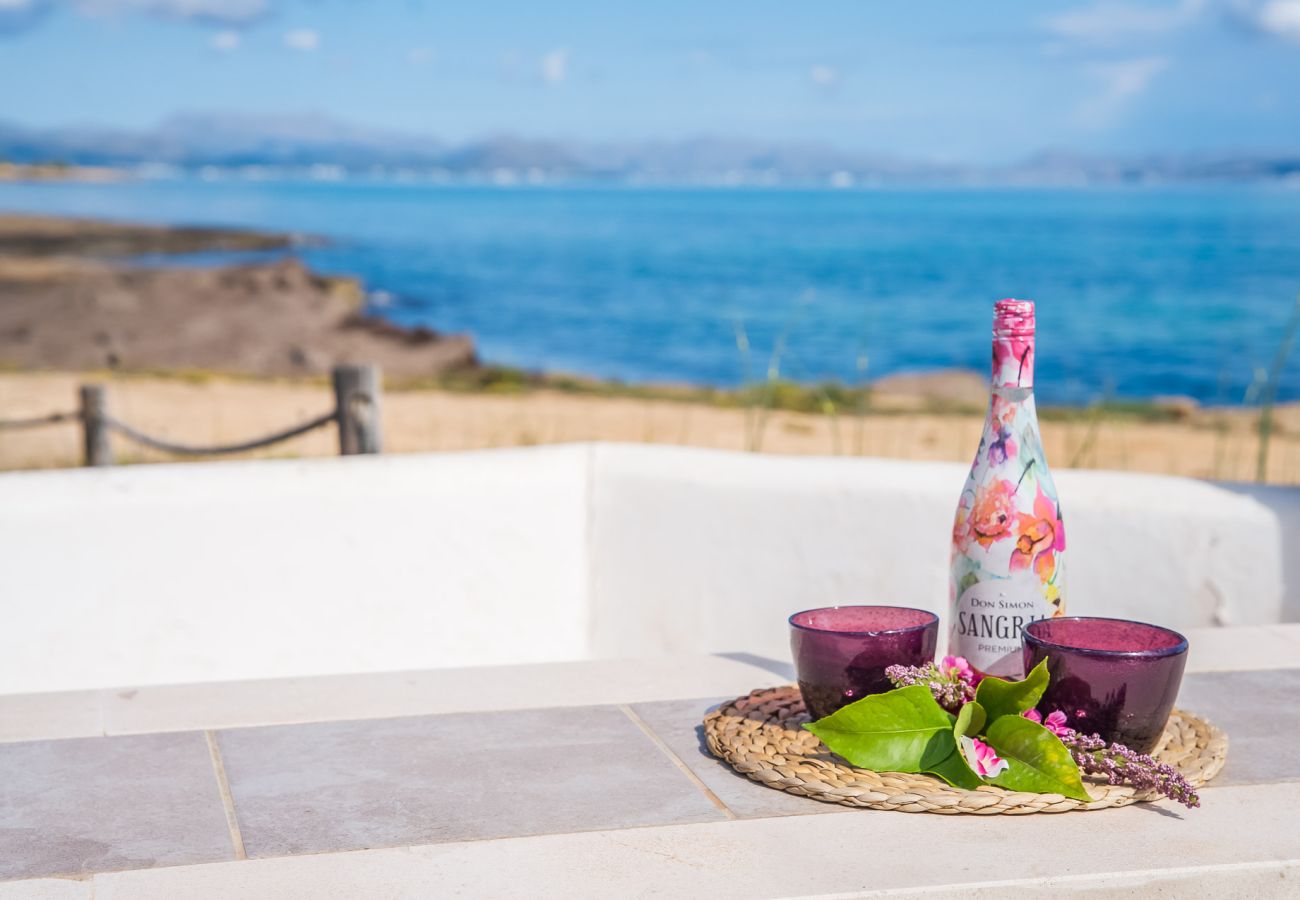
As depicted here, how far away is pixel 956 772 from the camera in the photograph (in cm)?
115

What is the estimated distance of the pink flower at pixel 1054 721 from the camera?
1.14m

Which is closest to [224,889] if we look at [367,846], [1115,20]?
[367,846]

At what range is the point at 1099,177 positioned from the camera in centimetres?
11112

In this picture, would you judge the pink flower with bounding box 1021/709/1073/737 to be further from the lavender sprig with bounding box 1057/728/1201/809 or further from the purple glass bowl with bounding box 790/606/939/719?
the purple glass bowl with bounding box 790/606/939/719

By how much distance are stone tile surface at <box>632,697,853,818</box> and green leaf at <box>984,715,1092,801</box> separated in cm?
14

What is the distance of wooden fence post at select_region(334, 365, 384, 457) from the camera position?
3.47 metres

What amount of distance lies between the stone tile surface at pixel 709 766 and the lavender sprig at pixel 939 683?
13 cm

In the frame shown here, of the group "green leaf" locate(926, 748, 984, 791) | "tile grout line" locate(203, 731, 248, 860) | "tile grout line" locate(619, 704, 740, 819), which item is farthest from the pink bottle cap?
"tile grout line" locate(203, 731, 248, 860)

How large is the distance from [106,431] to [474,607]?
1954mm

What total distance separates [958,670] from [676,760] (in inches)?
10.8

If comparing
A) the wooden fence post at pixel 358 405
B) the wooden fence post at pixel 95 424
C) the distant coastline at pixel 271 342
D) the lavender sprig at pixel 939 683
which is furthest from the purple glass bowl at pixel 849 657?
the distant coastline at pixel 271 342

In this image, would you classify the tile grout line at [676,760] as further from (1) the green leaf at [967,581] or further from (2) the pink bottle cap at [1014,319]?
(2) the pink bottle cap at [1014,319]

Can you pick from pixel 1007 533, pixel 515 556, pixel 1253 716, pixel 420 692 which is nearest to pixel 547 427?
pixel 515 556

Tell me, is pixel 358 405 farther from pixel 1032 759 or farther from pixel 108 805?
pixel 1032 759
